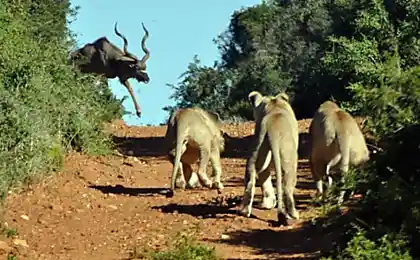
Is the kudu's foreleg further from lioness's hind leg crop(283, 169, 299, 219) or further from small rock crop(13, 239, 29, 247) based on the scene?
small rock crop(13, 239, 29, 247)

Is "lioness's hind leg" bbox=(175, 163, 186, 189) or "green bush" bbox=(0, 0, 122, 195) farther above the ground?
"green bush" bbox=(0, 0, 122, 195)

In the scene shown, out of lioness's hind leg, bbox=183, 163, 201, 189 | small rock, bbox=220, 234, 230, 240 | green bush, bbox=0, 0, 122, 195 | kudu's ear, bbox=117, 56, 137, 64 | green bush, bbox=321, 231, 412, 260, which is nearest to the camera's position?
→ green bush, bbox=321, 231, 412, 260

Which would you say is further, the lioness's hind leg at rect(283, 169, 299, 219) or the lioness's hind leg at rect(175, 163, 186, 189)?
the lioness's hind leg at rect(175, 163, 186, 189)

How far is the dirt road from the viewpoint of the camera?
13.9m

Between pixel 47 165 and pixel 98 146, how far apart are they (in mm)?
3243

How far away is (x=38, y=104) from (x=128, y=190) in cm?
186

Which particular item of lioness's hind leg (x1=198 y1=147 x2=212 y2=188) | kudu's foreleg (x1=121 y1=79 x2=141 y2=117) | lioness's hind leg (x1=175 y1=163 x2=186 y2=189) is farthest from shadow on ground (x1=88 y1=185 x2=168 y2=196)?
kudu's foreleg (x1=121 y1=79 x2=141 y2=117)

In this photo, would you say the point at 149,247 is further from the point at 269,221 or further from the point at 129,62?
the point at 129,62

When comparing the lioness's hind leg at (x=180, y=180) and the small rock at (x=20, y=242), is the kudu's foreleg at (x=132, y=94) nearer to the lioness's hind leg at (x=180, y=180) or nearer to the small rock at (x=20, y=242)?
the lioness's hind leg at (x=180, y=180)

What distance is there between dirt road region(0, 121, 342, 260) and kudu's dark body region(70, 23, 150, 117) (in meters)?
11.1

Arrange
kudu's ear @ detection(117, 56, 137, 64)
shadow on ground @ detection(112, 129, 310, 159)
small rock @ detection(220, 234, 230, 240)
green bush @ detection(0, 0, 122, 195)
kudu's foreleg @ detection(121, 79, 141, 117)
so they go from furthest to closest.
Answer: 1. kudu's ear @ detection(117, 56, 137, 64)
2. kudu's foreleg @ detection(121, 79, 141, 117)
3. shadow on ground @ detection(112, 129, 310, 159)
4. green bush @ detection(0, 0, 122, 195)
5. small rock @ detection(220, 234, 230, 240)

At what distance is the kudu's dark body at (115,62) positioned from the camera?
31.8 metres

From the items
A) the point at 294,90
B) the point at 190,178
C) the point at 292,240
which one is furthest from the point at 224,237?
the point at 294,90

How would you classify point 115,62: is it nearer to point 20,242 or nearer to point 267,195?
point 267,195
